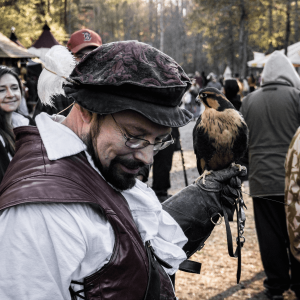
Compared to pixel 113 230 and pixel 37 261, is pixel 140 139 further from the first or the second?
pixel 37 261

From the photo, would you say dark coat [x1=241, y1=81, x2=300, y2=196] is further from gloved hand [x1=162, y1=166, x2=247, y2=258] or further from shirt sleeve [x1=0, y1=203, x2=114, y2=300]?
shirt sleeve [x1=0, y1=203, x2=114, y2=300]

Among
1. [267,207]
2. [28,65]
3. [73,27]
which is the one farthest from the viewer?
[73,27]

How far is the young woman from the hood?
251 centimetres

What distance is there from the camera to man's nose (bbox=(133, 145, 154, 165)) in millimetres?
1154

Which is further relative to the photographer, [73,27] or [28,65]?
[73,27]

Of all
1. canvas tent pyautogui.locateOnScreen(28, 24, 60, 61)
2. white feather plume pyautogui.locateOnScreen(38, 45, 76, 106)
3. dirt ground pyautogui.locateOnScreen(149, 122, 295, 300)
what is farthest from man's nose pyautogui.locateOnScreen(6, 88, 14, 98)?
canvas tent pyautogui.locateOnScreen(28, 24, 60, 61)

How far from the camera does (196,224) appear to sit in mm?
1750

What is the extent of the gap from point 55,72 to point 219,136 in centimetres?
117

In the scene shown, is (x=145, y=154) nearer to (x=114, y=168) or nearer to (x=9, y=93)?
(x=114, y=168)

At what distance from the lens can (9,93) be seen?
3127 millimetres

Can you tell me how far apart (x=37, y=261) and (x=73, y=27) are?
19924 mm

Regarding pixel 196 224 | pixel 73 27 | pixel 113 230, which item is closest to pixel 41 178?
pixel 113 230

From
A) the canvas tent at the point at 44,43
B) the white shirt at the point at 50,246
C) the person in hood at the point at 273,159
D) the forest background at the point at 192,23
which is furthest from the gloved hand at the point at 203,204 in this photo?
the forest background at the point at 192,23

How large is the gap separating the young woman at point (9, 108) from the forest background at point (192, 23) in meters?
9.79
